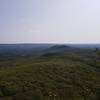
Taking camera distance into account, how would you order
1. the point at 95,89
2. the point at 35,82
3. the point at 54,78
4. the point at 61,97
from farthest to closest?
the point at 54,78
the point at 35,82
the point at 95,89
the point at 61,97

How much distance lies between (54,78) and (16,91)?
9018 mm

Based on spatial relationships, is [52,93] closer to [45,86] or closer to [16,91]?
Answer: [45,86]

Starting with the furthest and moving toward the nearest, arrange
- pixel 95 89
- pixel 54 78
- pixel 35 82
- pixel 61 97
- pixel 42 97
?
pixel 54 78 < pixel 35 82 < pixel 95 89 < pixel 61 97 < pixel 42 97

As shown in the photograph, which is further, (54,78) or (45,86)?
(54,78)

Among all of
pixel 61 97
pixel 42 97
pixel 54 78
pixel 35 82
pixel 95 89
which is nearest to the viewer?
pixel 42 97

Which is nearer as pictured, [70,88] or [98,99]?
[98,99]

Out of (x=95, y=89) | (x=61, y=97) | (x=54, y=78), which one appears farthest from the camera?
(x=54, y=78)

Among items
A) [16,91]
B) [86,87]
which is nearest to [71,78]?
[86,87]

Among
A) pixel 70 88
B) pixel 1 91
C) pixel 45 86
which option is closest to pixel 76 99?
pixel 70 88

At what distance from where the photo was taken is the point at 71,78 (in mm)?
30875

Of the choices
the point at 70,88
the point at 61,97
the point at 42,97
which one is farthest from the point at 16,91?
the point at 70,88

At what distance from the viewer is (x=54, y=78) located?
3025cm

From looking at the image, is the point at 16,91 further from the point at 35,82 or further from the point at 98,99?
the point at 98,99

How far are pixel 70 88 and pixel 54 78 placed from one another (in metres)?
5.51
